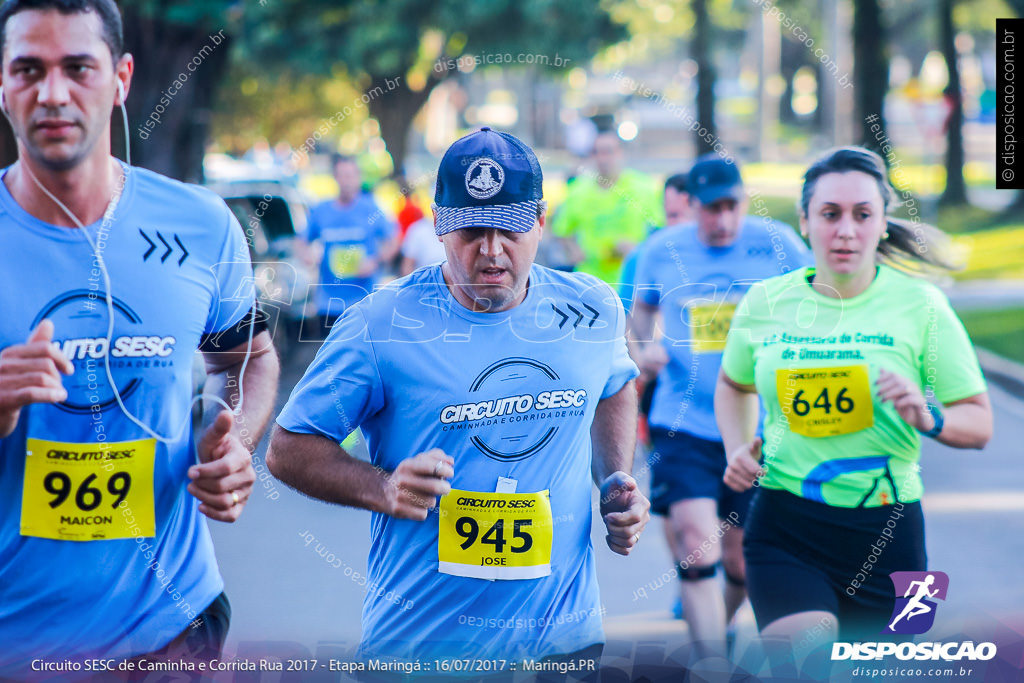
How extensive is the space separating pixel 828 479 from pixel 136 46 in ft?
24.7

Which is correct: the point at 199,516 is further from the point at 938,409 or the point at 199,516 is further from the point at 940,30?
the point at 940,30

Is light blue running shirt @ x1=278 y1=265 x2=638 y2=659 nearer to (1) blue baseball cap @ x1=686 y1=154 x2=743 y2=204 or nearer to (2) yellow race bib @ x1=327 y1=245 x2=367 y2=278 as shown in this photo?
(1) blue baseball cap @ x1=686 y1=154 x2=743 y2=204

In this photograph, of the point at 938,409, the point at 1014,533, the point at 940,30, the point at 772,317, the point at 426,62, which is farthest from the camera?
the point at 940,30

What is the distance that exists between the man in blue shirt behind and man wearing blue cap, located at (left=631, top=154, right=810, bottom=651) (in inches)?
183

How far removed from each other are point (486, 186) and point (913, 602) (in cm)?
184

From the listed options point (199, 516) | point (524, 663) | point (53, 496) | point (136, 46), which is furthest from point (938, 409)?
point (136, 46)

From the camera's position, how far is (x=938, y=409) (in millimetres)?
3535

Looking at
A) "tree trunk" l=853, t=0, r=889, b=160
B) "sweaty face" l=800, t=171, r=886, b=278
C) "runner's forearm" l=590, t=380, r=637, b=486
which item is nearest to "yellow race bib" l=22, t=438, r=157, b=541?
"runner's forearm" l=590, t=380, r=637, b=486

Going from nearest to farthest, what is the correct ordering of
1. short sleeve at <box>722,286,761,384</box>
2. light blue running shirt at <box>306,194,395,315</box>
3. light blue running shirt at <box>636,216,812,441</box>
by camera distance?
short sleeve at <box>722,286,761,384</box> → light blue running shirt at <box>636,216,812,441</box> → light blue running shirt at <box>306,194,395,315</box>

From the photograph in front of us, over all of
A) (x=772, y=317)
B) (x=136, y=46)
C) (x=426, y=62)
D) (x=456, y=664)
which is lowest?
(x=456, y=664)

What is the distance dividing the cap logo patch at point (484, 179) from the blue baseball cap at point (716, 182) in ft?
8.08

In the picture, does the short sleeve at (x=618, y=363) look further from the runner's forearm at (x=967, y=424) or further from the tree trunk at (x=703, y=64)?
the tree trunk at (x=703, y=64)

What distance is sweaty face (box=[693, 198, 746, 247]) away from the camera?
509 cm

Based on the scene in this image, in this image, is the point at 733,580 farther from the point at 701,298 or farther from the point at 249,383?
the point at 249,383
